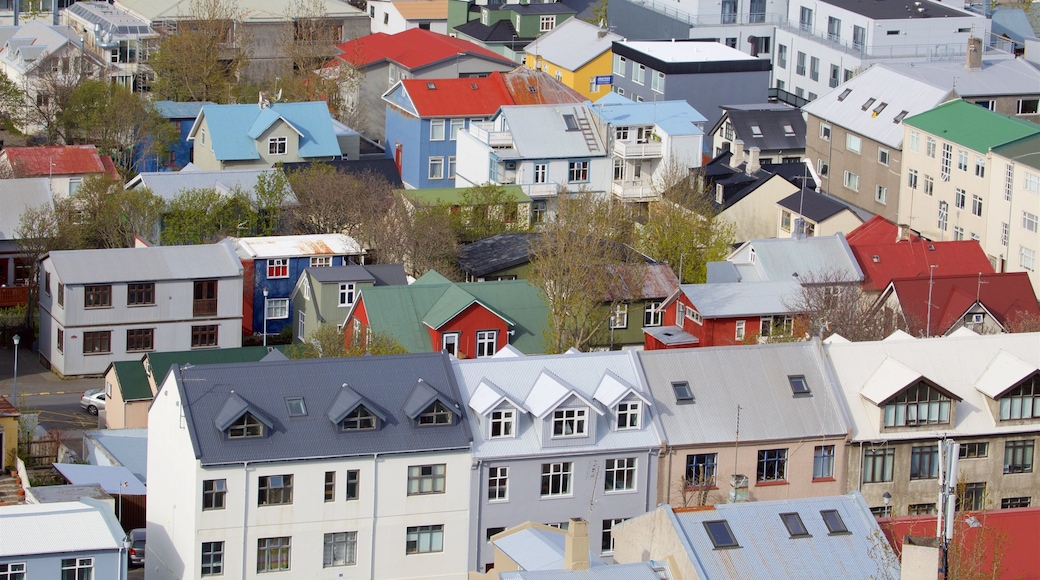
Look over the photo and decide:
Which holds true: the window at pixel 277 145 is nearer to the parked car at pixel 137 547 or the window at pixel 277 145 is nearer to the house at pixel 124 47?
the house at pixel 124 47

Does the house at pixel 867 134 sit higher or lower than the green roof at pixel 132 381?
higher

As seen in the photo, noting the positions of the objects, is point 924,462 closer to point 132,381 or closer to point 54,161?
point 132,381

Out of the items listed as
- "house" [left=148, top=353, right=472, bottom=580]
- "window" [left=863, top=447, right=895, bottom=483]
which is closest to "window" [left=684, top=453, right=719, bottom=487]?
"window" [left=863, top=447, right=895, bottom=483]

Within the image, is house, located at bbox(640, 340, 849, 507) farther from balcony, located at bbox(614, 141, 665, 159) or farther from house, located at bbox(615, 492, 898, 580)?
balcony, located at bbox(614, 141, 665, 159)

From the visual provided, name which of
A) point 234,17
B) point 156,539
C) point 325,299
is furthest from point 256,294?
point 234,17

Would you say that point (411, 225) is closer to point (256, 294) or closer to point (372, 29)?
point (256, 294)

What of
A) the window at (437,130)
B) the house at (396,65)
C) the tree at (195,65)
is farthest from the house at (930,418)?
the tree at (195,65)

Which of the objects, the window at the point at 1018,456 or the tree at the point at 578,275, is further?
the tree at the point at 578,275

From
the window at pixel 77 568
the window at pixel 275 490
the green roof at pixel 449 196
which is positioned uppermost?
the green roof at pixel 449 196
